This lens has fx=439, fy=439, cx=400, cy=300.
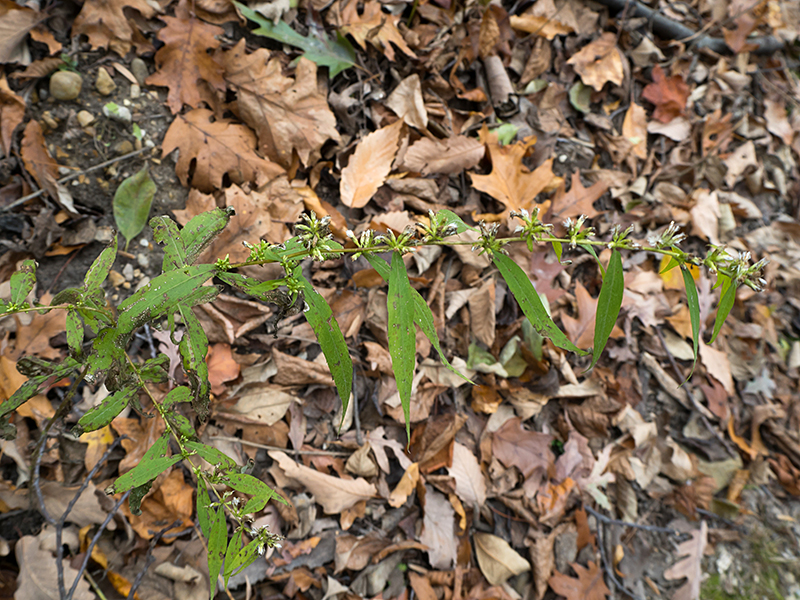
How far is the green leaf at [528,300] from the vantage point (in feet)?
2.84

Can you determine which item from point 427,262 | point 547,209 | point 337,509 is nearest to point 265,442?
point 337,509

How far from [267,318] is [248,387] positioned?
269 millimetres

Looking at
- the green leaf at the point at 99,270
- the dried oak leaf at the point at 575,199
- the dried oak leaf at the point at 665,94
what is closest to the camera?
the green leaf at the point at 99,270

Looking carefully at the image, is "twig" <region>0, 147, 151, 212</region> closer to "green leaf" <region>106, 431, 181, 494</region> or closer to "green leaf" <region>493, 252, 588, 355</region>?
"green leaf" <region>106, 431, 181, 494</region>

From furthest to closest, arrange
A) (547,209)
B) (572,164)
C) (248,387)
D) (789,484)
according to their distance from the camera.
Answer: (789,484) → (572,164) → (547,209) → (248,387)

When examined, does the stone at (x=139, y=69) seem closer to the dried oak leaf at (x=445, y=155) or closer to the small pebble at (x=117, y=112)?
the small pebble at (x=117, y=112)

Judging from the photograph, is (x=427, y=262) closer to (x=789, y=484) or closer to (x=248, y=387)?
(x=248, y=387)

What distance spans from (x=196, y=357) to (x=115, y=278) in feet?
2.93

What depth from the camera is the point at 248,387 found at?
1658 mm

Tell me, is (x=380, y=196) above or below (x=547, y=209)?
above

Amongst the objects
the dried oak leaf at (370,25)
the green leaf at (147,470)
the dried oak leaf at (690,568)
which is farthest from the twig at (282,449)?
the dried oak leaf at (690,568)

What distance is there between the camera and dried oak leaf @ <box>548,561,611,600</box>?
1.94m

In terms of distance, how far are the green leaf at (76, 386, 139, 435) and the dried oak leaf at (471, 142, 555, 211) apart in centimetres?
159

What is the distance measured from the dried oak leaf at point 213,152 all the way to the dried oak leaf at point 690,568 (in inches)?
108
